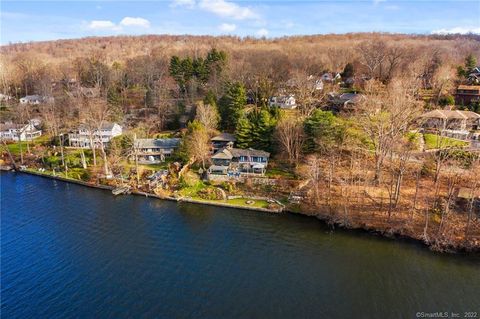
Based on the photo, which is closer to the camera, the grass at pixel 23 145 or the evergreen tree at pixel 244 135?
the evergreen tree at pixel 244 135

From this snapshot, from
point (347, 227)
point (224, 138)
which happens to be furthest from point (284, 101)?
point (347, 227)

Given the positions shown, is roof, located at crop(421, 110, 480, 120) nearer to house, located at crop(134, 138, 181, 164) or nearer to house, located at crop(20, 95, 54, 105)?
house, located at crop(134, 138, 181, 164)

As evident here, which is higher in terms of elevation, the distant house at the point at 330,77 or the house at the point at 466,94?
the distant house at the point at 330,77

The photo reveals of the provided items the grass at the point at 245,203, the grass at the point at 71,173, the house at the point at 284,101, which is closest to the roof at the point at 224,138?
the grass at the point at 245,203

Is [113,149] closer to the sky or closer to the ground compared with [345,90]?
closer to the ground

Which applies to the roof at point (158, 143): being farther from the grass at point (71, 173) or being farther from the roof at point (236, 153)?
the roof at point (236, 153)

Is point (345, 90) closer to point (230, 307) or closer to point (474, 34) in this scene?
point (230, 307)

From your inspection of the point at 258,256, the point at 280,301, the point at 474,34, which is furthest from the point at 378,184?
the point at 474,34

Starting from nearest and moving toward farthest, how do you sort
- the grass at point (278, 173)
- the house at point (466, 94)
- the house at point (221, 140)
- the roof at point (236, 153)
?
the grass at point (278, 173)
the roof at point (236, 153)
the house at point (221, 140)
the house at point (466, 94)
